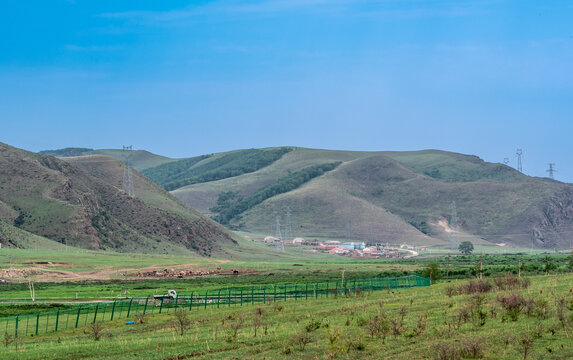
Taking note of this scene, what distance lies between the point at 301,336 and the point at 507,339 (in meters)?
8.17

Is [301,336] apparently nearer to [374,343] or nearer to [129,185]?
[374,343]

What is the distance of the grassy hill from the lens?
154125mm

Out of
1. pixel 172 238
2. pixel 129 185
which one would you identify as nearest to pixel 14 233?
pixel 172 238

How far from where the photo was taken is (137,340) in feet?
117

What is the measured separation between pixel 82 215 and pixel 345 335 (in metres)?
133

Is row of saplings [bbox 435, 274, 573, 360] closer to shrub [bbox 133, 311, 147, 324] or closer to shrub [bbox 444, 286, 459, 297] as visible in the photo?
shrub [bbox 444, 286, 459, 297]

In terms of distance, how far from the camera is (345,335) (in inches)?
1330

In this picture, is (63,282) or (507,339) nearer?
(507,339)

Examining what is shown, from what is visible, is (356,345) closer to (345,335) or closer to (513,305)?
(345,335)

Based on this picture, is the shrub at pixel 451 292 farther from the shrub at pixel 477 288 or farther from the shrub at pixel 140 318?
the shrub at pixel 140 318

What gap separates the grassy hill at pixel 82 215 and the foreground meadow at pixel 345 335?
104612mm

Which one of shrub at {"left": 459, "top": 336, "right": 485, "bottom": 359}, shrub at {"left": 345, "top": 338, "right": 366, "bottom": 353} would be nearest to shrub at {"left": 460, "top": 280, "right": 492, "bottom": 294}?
shrub at {"left": 345, "top": 338, "right": 366, "bottom": 353}

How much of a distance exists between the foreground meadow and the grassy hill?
10461cm

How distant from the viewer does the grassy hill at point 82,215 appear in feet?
506
